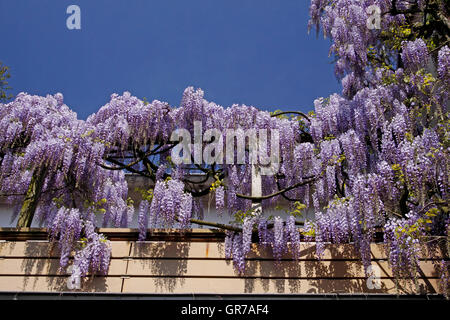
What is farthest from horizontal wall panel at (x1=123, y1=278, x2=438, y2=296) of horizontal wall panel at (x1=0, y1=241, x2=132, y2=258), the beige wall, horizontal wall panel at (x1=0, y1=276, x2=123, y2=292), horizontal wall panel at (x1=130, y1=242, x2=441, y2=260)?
horizontal wall panel at (x1=0, y1=241, x2=132, y2=258)

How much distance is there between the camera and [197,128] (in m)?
7.51

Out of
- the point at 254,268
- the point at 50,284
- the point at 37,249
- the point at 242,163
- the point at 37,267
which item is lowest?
the point at 50,284

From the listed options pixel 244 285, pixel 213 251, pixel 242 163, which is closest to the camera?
pixel 244 285

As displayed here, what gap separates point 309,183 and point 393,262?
6.84 ft

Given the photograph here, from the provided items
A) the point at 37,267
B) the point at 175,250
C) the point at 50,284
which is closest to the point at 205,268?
the point at 175,250

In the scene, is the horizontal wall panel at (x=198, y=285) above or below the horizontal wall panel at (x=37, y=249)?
below

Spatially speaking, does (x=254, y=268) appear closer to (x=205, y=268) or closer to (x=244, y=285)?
(x=244, y=285)

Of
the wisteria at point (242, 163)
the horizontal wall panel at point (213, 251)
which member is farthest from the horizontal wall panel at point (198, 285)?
the horizontal wall panel at point (213, 251)

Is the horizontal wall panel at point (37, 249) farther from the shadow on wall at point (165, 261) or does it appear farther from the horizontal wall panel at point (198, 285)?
the horizontal wall panel at point (198, 285)

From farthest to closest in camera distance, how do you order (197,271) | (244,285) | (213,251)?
(213,251) → (197,271) → (244,285)

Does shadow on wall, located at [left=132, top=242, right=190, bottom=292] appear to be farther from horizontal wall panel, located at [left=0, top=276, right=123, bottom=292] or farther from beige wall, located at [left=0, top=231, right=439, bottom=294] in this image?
horizontal wall panel, located at [left=0, top=276, right=123, bottom=292]

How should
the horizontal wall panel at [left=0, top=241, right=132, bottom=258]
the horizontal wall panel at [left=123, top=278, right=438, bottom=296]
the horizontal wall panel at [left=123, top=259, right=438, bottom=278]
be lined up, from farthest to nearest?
the horizontal wall panel at [left=0, top=241, right=132, bottom=258] → the horizontal wall panel at [left=123, top=259, right=438, bottom=278] → the horizontal wall panel at [left=123, top=278, right=438, bottom=296]
